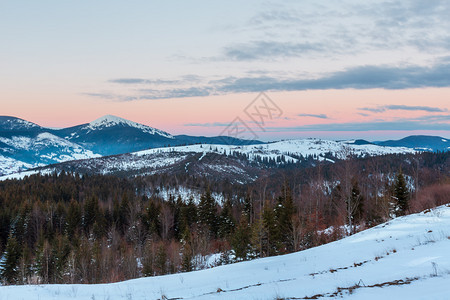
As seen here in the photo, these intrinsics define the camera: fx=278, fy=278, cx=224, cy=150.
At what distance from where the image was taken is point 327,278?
10547mm

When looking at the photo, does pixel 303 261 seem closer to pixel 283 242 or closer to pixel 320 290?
pixel 320 290

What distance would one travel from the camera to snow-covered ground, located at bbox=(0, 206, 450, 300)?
8266 millimetres

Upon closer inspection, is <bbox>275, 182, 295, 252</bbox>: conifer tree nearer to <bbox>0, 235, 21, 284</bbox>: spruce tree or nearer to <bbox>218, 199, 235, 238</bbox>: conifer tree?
<bbox>218, 199, 235, 238</bbox>: conifer tree

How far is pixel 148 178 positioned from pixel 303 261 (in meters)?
165

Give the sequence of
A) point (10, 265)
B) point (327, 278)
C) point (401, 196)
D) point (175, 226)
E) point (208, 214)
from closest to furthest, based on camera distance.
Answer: point (327, 278) < point (401, 196) < point (10, 265) < point (208, 214) < point (175, 226)

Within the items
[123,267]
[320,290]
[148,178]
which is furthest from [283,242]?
[148,178]

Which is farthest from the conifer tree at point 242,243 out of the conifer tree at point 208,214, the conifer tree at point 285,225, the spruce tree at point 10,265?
the spruce tree at point 10,265

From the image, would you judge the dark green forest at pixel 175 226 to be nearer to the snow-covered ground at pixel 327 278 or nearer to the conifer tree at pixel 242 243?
the conifer tree at pixel 242 243

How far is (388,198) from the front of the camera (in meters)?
39.2

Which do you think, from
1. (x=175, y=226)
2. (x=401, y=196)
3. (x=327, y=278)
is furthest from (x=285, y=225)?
(x=175, y=226)

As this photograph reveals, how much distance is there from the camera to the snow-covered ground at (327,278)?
827cm

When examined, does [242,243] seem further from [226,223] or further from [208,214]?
[208,214]

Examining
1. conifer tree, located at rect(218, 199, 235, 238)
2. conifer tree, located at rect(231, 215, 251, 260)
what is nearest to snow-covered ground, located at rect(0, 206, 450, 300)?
conifer tree, located at rect(231, 215, 251, 260)

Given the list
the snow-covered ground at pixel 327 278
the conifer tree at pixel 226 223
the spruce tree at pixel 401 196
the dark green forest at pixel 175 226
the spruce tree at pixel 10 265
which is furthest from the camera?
the conifer tree at pixel 226 223
